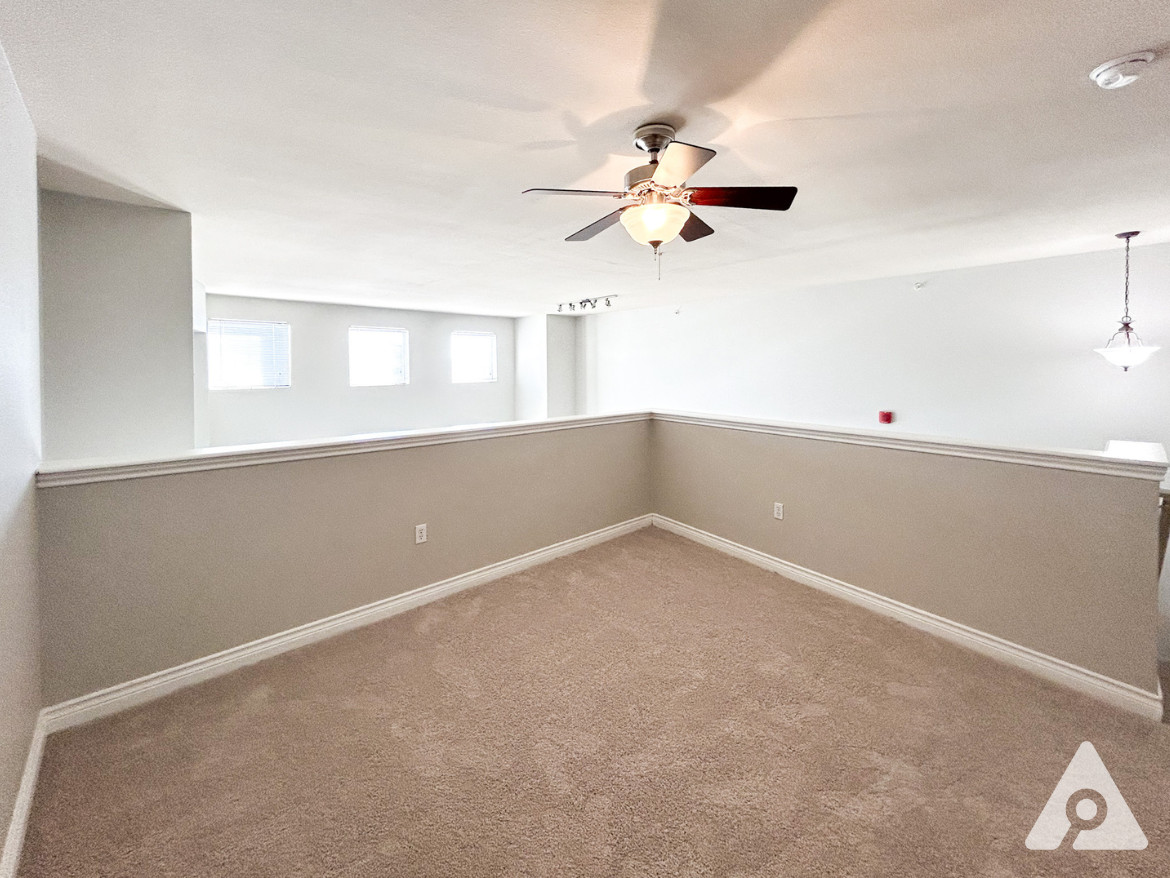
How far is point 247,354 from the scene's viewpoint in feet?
20.8

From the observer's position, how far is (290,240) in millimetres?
3645

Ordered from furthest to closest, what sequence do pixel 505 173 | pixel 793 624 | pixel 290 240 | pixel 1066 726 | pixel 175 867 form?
1. pixel 290 240
2. pixel 793 624
3. pixel 505 173
4. pixel 1066 726
5. pixel 175 867

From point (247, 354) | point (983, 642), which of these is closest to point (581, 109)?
point (983, 642)

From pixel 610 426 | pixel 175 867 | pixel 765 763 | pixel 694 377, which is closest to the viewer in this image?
pixel 175 867

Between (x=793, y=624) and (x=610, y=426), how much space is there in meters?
1.85

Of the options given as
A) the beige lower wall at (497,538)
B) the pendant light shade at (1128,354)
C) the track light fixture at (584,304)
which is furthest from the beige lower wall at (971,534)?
the track light fixture at (584,304)

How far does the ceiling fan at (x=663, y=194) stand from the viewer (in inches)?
76.0

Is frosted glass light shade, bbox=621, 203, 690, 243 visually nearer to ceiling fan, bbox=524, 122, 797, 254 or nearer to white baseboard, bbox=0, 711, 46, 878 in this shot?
ceiling fan, bbox=524, 122, 797, 254

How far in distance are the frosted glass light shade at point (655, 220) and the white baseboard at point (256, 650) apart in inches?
86.1

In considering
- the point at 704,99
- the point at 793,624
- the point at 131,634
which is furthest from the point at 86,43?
the point at 793,624

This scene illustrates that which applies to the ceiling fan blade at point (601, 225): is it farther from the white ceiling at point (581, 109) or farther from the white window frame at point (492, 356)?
the white window frame at point (492, 356)

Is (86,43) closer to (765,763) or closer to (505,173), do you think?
(505,173)

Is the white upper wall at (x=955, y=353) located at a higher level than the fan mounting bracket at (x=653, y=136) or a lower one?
lower

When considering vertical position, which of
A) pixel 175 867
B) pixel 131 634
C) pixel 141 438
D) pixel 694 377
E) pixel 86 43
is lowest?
pixel 175 867
